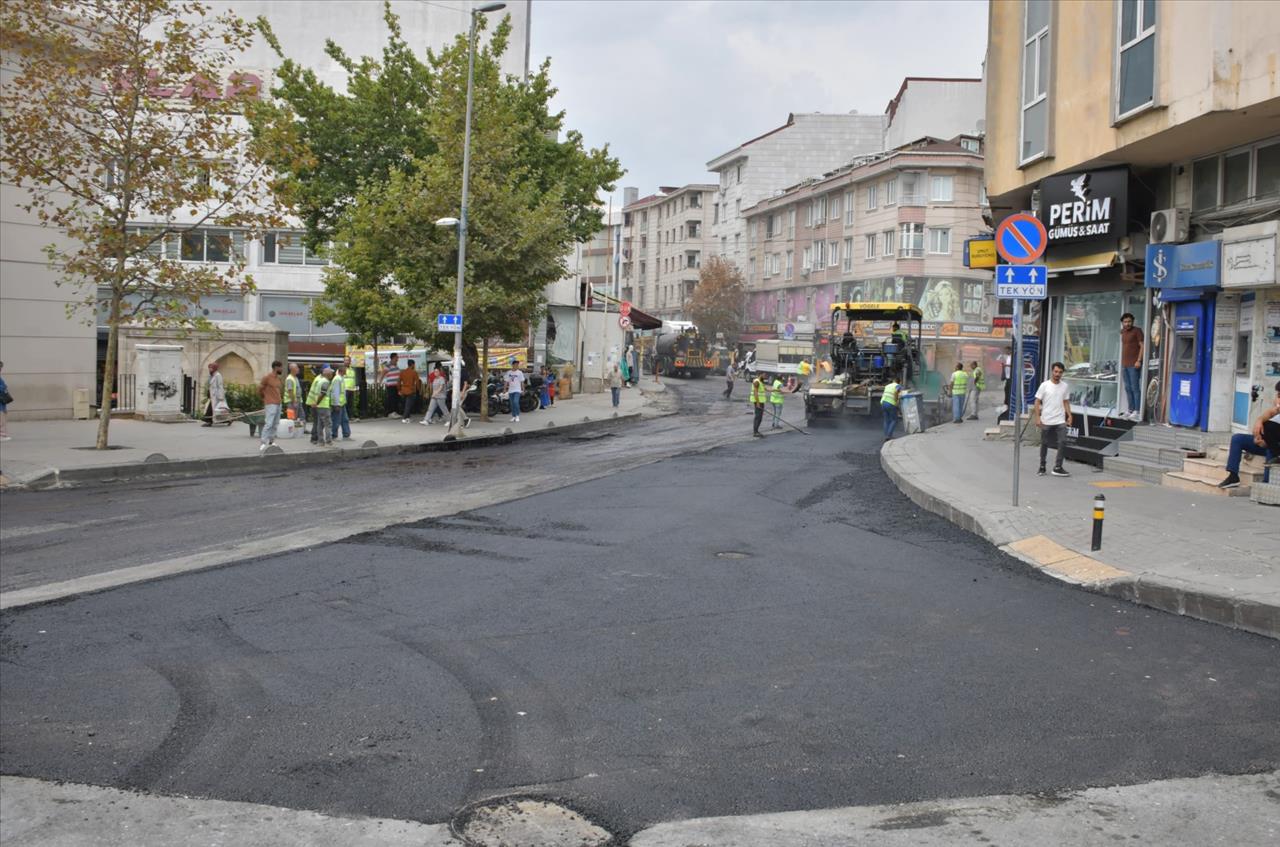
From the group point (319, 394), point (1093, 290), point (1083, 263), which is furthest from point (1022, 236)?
point (319, 394)

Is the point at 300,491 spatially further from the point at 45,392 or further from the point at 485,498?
the point at 45,392

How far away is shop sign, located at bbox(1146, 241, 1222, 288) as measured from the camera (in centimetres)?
1591

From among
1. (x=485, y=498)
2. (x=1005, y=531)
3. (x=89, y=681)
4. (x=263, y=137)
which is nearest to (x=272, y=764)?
(x=89, y=681)

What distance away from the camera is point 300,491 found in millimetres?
16453

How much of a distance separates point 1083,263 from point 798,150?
214 ft

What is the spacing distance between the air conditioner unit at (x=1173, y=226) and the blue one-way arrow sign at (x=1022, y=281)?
561cm

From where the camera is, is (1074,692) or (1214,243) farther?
(1214,243)

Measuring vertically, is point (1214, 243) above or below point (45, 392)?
above

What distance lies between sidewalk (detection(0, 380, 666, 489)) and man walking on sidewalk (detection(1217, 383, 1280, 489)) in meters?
15.2

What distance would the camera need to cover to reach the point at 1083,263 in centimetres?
1969

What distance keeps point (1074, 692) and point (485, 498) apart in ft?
33.0

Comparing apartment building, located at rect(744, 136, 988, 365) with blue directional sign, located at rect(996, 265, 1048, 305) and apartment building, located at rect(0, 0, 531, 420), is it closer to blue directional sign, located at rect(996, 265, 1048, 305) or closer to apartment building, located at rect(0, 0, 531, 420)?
apartment building, located at rect(0, 0, 531, 420)

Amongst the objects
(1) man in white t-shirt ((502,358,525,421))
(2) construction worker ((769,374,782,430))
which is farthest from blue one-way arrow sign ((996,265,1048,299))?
(1) man in white t-shirt ((502,358,525,421))

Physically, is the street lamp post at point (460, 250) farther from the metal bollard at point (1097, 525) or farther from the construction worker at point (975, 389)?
the metal bollard at point (1097, 525)
